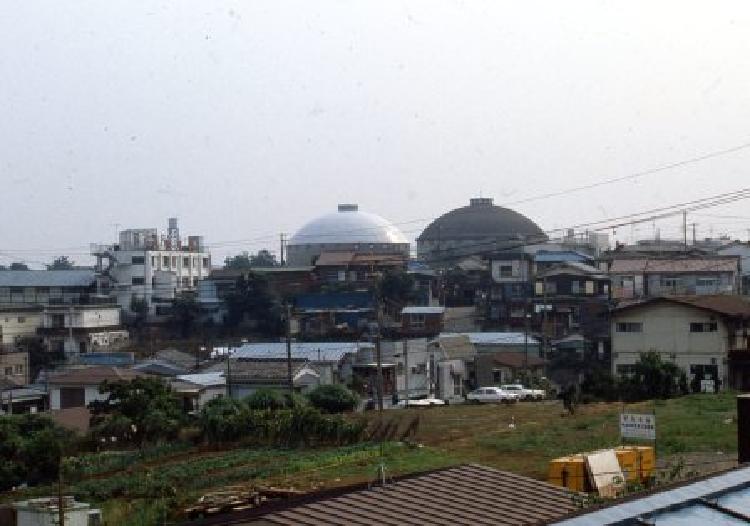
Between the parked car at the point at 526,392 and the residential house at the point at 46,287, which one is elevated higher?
the residential house at the point at 46,287

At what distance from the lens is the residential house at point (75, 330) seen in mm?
36688

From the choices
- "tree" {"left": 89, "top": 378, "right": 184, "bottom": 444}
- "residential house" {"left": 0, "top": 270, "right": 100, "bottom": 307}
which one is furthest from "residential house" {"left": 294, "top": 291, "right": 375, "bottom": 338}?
"tree" {"left": 89, "top": 378, "right": 184, "bottom": 444}

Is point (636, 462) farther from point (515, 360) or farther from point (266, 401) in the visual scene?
point (515, 360)

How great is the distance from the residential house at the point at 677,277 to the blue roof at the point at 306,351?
10520 mm

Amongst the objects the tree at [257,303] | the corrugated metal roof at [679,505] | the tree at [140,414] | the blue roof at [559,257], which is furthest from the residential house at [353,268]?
the corrugated metal roof at [679,505]

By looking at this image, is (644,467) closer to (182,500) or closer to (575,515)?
(182,500)

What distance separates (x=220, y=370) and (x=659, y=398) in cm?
1240

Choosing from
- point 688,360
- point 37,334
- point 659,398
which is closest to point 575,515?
point 659,398

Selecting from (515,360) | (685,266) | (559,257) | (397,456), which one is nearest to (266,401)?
(397,456)

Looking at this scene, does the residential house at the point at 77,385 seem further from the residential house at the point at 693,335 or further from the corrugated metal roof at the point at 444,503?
the corrugated metal roof at the point at 444,503

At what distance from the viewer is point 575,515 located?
489cm

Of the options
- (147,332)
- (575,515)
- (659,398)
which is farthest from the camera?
(147,332)

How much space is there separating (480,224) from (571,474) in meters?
46.0

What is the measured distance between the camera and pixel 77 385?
2725cm
